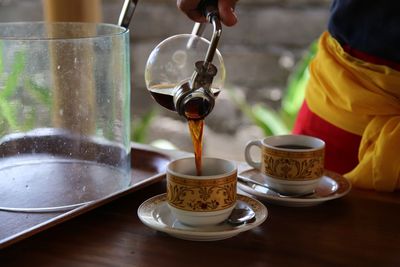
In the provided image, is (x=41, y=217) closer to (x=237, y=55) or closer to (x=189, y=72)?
(x=189, y=72)

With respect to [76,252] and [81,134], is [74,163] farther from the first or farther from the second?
[76,252]

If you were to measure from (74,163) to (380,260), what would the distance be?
416 mm

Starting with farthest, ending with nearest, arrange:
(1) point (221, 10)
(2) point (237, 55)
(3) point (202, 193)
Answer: (2) point (237, 55)
(1) point (221, 10)
(3) point (202, 193)

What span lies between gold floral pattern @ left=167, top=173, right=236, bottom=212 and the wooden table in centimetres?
4

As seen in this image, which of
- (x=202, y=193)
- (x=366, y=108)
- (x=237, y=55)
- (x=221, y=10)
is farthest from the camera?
(x=237, y=55)

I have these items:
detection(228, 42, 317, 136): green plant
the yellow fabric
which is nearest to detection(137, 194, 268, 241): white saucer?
the yellow fabric

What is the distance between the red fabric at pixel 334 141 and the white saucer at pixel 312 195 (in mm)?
93

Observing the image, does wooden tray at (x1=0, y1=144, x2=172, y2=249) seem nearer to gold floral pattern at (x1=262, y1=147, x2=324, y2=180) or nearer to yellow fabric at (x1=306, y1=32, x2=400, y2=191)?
gold floral pattern at (x1=262, y1=147, x2=324, y2=180)

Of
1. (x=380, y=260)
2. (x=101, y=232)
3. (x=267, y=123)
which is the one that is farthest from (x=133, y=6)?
(x=267, y=123)

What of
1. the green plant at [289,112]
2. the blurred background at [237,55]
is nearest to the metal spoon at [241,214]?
the green plant at [289,112]

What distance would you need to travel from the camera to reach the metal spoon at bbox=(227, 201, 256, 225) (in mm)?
694

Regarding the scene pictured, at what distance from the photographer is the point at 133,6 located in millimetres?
863

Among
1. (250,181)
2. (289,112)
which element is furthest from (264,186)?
(289,112)

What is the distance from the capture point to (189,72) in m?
0.80
